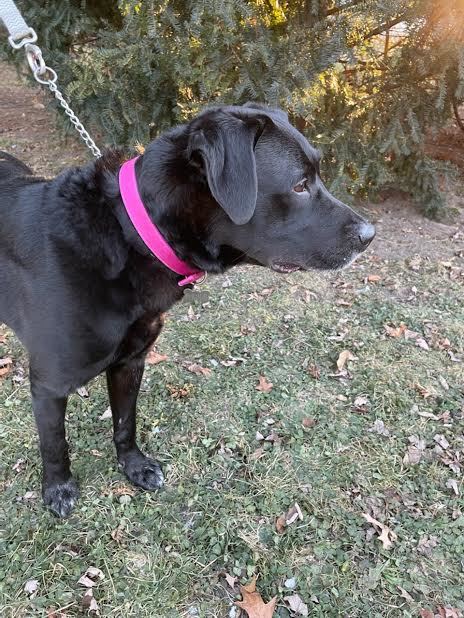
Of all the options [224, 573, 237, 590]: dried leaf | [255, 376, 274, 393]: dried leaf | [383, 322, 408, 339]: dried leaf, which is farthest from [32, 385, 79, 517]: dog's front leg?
[383, 322, 408, 339]: dried leaf

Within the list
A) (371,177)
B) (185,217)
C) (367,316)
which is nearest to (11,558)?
(185,217)

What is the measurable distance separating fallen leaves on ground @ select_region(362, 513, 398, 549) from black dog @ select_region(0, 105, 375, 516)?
5.02 feet

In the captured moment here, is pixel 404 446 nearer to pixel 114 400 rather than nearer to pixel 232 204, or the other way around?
pixel 114 400

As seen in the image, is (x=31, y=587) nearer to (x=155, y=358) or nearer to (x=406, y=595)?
(x=155, y=358)

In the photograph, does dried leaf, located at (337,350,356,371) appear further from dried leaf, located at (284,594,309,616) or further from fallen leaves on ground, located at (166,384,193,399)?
dried leaf, located at (284,594,309,616)

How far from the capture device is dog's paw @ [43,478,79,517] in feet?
9.11

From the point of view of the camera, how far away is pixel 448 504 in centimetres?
302

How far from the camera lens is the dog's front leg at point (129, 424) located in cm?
271

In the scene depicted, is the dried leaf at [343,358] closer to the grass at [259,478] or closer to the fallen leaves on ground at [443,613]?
the grass at [259,478]

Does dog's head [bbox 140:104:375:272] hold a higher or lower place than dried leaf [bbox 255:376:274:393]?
higher

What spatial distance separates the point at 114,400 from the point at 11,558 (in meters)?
0.95

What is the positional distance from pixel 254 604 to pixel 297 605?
0.73ft

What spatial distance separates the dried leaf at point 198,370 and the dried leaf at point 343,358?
3.42 feet

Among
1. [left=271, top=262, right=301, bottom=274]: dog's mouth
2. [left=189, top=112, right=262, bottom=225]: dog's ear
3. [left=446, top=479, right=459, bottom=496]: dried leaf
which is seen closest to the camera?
[left=189, top=112, right=262, bottom=225]: dog's ear
